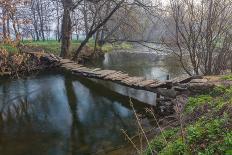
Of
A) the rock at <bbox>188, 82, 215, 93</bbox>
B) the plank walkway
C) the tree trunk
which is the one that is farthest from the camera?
the tree trunk

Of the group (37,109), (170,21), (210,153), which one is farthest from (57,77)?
(210,153)

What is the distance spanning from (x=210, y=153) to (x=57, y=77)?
1562 centimetres

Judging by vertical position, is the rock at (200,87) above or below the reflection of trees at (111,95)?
above

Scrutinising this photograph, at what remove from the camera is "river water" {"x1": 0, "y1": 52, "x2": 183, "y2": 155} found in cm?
950

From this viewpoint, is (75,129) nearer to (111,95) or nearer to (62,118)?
(62,118)

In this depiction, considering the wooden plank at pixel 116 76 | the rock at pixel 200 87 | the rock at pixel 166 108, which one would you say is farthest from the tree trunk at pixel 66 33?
the rock at pixel 200 87

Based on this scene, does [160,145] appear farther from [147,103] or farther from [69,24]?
[69,24]

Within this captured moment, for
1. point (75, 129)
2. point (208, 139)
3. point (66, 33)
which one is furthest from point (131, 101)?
point (66, 33)

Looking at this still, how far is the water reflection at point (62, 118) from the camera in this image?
9.49 m

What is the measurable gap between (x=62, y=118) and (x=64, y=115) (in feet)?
1.13

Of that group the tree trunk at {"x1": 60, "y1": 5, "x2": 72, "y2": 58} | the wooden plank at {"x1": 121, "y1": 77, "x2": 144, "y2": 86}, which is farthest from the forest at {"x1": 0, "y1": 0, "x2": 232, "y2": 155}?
the tree trunk at {"x1": 60, "y1": 5, "x2": 72, "y2": 58}

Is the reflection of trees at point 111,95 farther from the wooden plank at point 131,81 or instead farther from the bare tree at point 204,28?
the bare tree at point 204,28

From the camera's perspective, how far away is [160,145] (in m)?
6.70

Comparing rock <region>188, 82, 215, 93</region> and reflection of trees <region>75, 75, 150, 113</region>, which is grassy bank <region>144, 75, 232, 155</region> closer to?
rock <region>188, 82, 215, 93</region>
